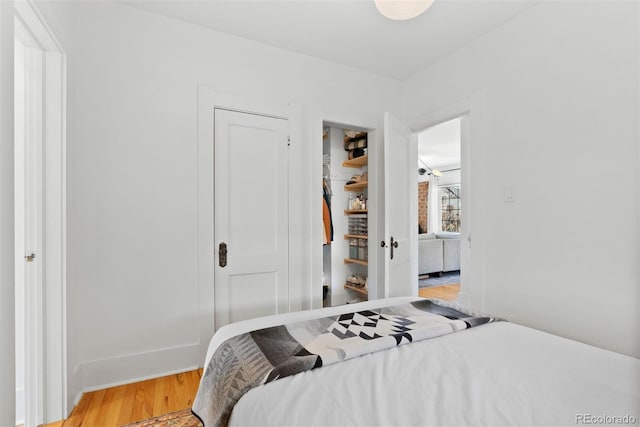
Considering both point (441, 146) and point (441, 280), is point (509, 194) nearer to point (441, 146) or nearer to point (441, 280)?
point (441, 280)

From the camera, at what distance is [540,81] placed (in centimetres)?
203

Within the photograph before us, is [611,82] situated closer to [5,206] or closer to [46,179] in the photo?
[5,206]

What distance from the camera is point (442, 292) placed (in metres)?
4.65

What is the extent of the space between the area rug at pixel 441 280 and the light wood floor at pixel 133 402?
390cm

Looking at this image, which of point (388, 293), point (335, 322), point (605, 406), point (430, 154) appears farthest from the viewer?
point (430, 154)

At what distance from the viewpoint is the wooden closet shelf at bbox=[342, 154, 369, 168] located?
3597 millimetres

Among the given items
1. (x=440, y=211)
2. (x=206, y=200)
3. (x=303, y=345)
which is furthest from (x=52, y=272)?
(x=440, y=211)

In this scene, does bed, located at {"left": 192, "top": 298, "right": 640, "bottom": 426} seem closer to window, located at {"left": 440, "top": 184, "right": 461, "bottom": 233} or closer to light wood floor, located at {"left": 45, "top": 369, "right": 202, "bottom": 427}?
light wood floor, located at {"left": 45, "top": 369, "right": 202, "bottom": 427}

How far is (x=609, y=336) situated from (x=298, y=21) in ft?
8.96

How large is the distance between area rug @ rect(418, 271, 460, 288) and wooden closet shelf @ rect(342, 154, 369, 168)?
7.80ft

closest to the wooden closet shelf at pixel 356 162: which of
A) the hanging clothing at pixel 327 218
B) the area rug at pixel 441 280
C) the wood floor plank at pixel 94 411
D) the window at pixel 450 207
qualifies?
the hanging clothing at pixel 327 218

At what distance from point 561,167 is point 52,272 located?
2.98m

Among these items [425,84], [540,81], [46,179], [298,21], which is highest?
[298,21]

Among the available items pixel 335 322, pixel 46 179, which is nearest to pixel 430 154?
pixel 335 322
